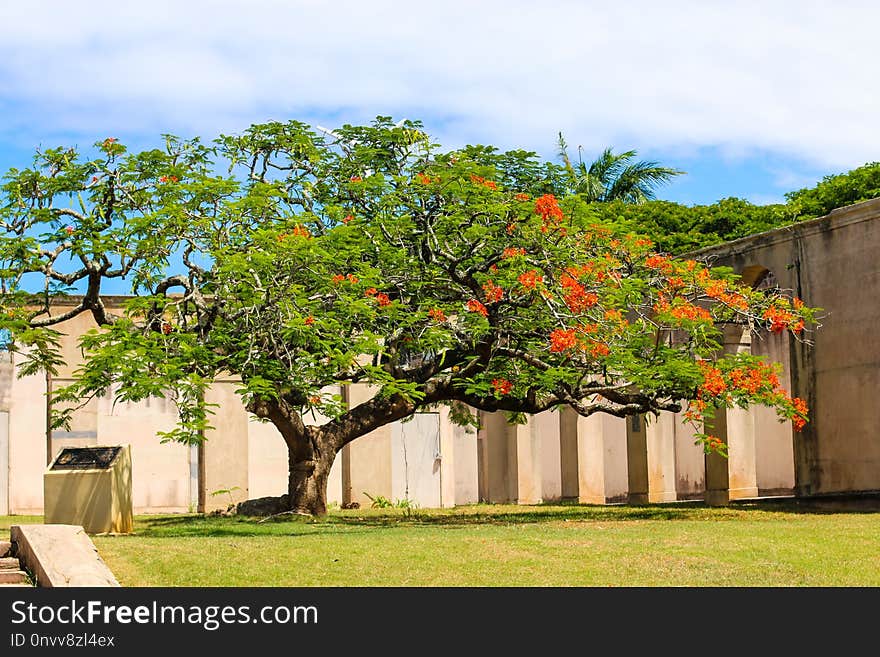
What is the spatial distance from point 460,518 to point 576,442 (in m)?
8.07

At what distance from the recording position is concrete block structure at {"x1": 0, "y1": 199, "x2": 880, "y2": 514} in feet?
70.7

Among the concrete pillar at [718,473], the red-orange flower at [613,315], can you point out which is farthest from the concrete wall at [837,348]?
the red-orange flower at [613,315]

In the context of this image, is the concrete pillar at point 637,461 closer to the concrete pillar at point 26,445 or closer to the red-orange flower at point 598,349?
the red-orange flower at point 598,349

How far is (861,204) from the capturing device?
69.3 feet

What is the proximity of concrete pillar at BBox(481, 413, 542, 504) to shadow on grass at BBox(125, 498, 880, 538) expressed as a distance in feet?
12.5

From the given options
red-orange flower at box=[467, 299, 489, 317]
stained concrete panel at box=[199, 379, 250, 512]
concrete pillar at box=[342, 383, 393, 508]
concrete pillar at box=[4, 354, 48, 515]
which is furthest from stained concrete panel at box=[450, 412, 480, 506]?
red-orange flower at box=[467, 299, 489, 317]

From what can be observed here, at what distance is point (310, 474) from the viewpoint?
20.0 meters

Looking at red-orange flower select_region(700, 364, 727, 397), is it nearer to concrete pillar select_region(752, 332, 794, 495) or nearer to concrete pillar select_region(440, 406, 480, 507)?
concrete pillar select_region(440, 406, 480, 507)

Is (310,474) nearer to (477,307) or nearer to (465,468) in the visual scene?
(477,307)

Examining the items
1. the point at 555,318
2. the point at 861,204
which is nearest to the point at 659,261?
the point at 555,318

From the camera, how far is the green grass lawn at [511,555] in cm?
1138

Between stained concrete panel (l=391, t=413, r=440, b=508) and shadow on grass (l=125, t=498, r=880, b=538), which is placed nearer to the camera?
shadow on grass (l=125, t=498, r=880, b=538)

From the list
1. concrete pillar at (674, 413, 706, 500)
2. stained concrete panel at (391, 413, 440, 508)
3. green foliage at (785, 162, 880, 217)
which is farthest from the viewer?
green foliage at (785, 162, 880, 217)

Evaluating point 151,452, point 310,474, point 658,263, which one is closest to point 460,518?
point 310,474
